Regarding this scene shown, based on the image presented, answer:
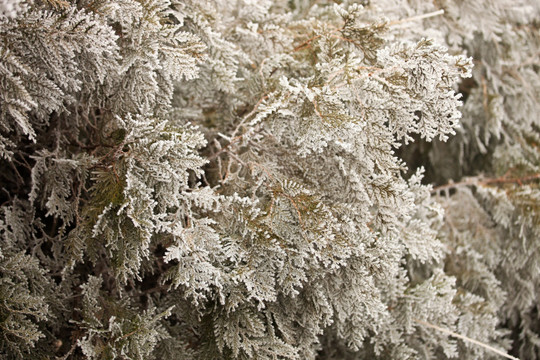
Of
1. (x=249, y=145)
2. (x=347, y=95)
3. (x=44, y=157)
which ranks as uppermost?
(x=347, y=95)

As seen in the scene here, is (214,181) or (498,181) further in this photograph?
(498,181)

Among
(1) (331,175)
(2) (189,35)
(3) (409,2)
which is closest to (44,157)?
(2) (189,35)

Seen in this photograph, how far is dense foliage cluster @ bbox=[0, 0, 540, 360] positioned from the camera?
1.60 metres

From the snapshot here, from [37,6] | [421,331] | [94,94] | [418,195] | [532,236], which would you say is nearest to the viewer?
[37,6]

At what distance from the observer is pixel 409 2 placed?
2859 millimetres

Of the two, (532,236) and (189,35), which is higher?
(189,35)

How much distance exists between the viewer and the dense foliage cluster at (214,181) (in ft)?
5.25

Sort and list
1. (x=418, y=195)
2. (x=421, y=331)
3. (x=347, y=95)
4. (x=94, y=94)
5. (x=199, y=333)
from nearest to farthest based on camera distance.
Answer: (x=347, y=95), (x=94, y=94), (x=199, y=333), (x=418, y=195), (x=421, y=331)

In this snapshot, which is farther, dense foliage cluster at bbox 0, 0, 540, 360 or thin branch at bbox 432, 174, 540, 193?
thin branch at bbox 432, 174, 540, 193

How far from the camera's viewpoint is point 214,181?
221 centimetres

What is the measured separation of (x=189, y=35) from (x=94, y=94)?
1.51 ft

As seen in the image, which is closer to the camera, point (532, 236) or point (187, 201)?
point (187, 201)

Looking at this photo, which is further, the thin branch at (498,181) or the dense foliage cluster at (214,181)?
the thin branch at (498,181)

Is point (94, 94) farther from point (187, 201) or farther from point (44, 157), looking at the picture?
point (187, 201)
